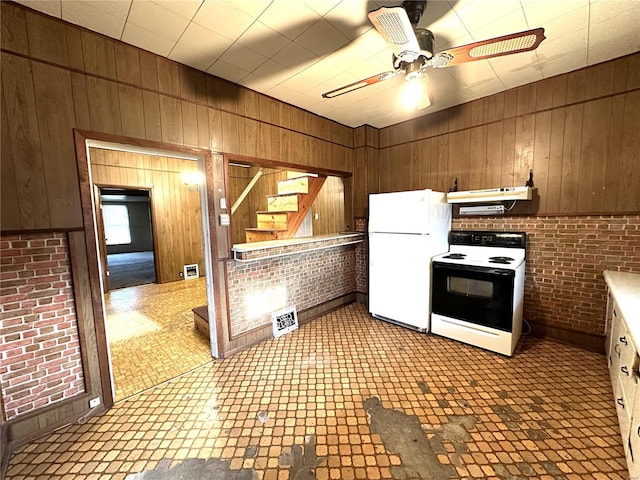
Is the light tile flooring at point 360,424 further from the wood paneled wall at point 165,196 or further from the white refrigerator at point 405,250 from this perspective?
the wood paneled wall at point 165,196

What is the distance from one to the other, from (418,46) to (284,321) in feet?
9.62

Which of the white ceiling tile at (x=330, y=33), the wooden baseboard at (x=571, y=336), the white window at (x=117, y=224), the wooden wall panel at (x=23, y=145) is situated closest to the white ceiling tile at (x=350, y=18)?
the white ceiling tile at (x=330, y=33)

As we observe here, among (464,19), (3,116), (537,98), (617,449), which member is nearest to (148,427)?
(3,116)

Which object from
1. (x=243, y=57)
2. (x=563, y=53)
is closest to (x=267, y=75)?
(x=243, y=57)

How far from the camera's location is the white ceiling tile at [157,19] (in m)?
1.66

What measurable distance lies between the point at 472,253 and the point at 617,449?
2014 mm

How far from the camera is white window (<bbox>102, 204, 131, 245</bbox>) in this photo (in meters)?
10.6

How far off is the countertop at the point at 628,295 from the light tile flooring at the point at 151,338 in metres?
3.20

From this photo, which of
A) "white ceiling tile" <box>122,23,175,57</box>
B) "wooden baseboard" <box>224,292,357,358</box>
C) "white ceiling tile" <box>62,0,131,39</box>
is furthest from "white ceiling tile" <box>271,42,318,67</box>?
"wooden baseboard" <box>224,292,357,358</box>

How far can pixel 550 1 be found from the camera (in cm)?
167

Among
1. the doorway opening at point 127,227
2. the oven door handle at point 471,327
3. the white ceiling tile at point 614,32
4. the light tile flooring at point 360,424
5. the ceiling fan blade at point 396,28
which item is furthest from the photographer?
the doorway opening at point 127,227

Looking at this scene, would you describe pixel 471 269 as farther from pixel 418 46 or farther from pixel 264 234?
pixel 264 234

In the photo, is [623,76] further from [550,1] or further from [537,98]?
[550,1]

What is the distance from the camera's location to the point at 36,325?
173 centimetres
